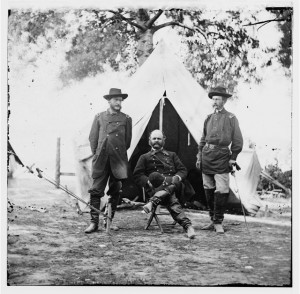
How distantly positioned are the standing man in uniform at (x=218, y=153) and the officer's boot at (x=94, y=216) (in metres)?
0.90

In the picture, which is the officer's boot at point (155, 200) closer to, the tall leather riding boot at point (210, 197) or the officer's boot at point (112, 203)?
the officer's boot at point (112, 203)

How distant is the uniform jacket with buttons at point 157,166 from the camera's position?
4.00 m

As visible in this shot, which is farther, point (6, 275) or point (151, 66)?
point (151, 66)

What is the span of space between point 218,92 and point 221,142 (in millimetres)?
433

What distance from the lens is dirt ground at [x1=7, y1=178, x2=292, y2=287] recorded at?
370cm

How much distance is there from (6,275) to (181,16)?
8.41 ft

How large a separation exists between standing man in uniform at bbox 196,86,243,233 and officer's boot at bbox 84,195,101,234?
90cm

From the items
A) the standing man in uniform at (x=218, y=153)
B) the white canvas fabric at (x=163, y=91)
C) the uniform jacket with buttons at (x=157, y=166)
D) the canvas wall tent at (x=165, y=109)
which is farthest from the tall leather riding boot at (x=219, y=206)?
the white canvas fabric at (x=163, y=91)

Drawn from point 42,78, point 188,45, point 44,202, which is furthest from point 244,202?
point 42,78

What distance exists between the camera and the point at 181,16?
3986 millimetres

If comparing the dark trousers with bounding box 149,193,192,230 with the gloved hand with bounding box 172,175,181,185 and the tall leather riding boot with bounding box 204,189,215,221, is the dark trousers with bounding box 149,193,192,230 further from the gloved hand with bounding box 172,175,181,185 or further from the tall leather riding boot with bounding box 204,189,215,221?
the tall leather riding boot with bounding box 204,189,215,221

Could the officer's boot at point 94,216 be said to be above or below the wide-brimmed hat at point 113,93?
below

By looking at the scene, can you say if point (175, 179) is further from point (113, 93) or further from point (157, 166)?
point (113, 93)
